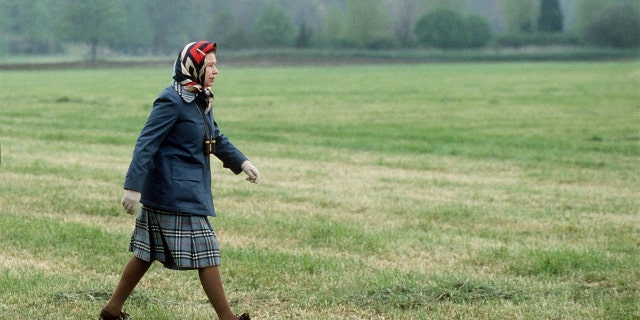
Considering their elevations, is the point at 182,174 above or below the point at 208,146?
below

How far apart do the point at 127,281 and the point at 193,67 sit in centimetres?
132

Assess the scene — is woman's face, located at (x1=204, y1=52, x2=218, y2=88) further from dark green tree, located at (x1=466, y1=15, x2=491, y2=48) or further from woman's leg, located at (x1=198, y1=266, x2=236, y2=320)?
dark green tree, located at (x1=466, y1=15, x2=491, y2=48)

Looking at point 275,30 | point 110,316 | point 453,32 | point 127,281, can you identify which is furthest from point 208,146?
point 275,30

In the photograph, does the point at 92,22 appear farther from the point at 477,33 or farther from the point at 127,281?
the point at 127,281

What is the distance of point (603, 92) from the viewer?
1519 inches

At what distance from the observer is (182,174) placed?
5188 mm

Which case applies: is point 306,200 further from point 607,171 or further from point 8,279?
point 607,171

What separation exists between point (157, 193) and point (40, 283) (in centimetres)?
181

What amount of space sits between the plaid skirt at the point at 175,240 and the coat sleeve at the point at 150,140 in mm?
303

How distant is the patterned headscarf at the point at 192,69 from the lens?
5.15 metres

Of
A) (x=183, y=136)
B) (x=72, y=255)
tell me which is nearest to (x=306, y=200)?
(x=72, y=255)

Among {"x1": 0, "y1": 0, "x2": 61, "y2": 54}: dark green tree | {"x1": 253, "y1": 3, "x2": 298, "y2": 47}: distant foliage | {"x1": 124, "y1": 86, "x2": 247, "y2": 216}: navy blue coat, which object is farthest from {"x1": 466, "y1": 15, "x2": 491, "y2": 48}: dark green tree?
{"x1": 124, "y1": 86, "x2": 247, "y2": 216}: navy blue coat

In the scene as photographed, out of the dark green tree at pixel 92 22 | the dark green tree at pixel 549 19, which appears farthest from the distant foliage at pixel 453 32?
the dark green tree at pixel 92 22

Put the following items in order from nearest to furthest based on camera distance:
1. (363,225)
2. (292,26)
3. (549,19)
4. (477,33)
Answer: (363,225), (477,33), (549,19), (292,26)
